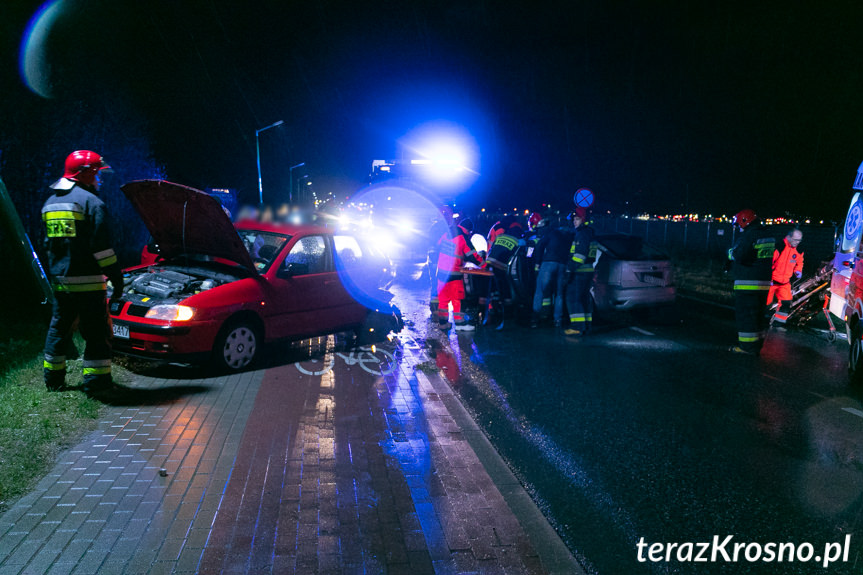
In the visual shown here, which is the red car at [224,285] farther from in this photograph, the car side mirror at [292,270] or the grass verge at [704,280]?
the grass verge at [704,280]

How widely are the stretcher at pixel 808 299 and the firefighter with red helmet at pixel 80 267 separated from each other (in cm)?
1062

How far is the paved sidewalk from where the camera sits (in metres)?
3.28

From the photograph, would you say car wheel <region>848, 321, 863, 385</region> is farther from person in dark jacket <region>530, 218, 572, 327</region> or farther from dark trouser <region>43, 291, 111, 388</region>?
dark trouser <region>43, 291, 111, 388</region>

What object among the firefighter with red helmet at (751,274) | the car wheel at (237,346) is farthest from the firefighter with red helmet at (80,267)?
the firefighter with red helmet at (751,274)

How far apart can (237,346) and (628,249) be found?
7.09m

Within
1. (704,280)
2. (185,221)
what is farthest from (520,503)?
(704,280)

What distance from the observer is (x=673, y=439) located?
5.44 metres

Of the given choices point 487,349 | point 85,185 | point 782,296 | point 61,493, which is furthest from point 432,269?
point 61,493

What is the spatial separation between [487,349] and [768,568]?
19.3 feet

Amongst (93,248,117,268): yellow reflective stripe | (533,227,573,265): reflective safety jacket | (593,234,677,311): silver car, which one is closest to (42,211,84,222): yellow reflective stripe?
(93,248,117,268): yellow reflective stripe

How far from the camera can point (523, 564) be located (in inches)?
130

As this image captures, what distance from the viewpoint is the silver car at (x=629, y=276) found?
1067 centimetres

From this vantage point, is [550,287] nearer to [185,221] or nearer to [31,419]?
[185,221]

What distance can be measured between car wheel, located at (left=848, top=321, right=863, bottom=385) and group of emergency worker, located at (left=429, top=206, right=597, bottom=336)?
3.81 meters
